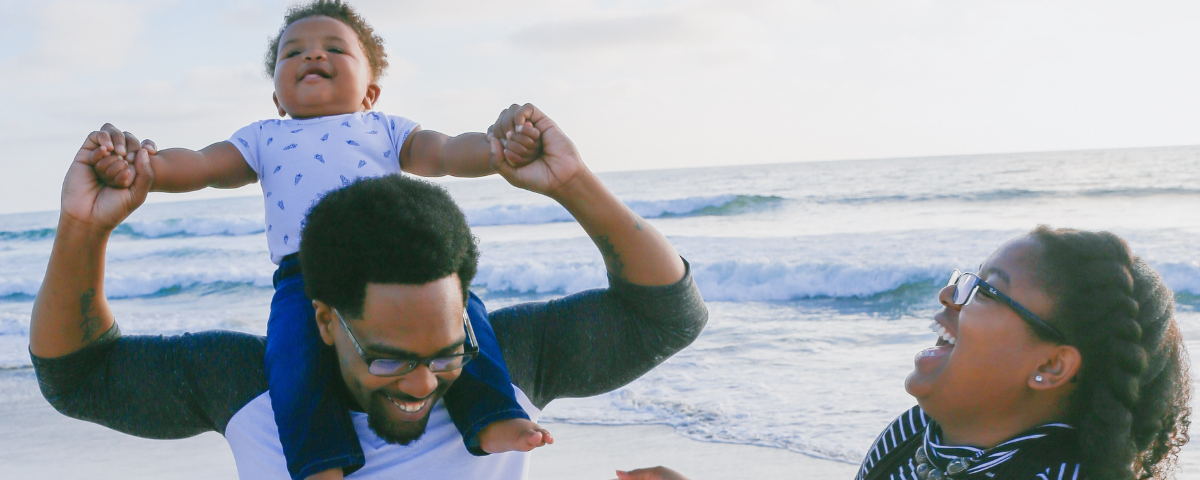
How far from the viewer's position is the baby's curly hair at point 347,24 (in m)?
2.93

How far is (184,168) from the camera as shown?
2279 mm

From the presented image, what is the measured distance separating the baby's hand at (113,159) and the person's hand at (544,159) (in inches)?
32.7

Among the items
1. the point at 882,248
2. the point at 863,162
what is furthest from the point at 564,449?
the point at 863,162

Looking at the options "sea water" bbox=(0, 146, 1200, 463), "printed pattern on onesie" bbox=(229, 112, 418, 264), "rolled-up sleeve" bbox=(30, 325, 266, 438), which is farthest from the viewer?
"sea water" bbox=(0, 146, 1200, 463)

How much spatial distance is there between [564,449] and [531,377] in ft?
10.1

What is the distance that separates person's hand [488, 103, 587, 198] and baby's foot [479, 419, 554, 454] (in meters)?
0.53

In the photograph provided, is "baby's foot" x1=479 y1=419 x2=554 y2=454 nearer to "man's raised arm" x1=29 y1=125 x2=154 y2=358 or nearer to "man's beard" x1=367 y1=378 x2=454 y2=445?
"man's beard" x1=367 y1=378 x2=454 y2=445

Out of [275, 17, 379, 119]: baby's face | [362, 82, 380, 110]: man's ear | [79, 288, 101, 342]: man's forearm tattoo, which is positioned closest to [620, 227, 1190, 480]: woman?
[79, 288, 101, 342]: man's forearm tattoo

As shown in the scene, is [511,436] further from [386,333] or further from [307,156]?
[307,156]

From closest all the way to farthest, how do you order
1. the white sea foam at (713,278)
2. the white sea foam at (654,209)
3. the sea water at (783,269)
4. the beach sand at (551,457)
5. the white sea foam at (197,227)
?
the beach sand at (551,457), the sea water at (783,269), the white sea foam at (713,278), the white sea foam at (654,209), the white sea foam at (197,227)

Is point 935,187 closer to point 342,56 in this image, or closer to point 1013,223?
point 1013,223

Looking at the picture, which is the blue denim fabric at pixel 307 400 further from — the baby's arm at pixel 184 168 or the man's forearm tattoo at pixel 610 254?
the man's forearm tattoo at pixel 610 254

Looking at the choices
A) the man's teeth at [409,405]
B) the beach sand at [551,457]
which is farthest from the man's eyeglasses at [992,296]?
the beach sand at [551,457]

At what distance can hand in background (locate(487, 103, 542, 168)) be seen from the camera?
1.98m
